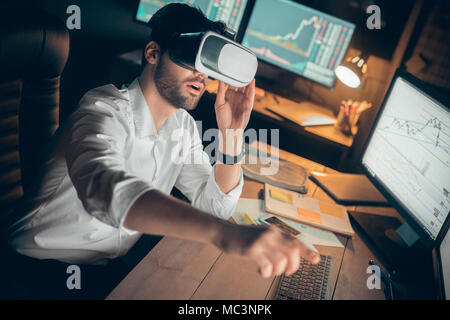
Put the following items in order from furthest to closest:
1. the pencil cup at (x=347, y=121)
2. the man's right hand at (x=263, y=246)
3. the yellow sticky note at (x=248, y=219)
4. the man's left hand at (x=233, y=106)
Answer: the pencil cup at (x=347, y=121) < the man's left hand at (x=233, y=106) < the yellow sticky note at (x=248, y=219) < the man's right hand at (x=263, y=246)

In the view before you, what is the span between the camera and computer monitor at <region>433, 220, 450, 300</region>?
947 mm

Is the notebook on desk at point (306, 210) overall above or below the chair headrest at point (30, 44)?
below

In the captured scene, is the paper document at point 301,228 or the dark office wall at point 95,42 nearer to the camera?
the paper document at point 301,228

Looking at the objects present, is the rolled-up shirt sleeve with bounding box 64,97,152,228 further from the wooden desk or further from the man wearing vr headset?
the wooden desk

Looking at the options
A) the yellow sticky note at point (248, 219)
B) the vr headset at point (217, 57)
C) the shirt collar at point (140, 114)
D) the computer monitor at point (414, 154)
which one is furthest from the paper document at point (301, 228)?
the vr headset at point (217, 57)

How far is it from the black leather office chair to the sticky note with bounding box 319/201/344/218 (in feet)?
3.16

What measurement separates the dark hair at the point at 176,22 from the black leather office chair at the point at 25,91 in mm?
273

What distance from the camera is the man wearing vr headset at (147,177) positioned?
25.8 inches

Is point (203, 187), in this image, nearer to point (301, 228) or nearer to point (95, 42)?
point (301, 228)

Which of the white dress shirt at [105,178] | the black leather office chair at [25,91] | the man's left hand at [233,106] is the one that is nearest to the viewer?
the white dress shirt at [105,178]

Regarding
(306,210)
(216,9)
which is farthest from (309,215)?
(216,9)

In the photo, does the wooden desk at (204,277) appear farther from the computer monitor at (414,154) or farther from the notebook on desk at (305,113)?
the notebook on desk at (305,113)

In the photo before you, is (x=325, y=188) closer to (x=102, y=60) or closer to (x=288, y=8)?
(x=288, y=8)
